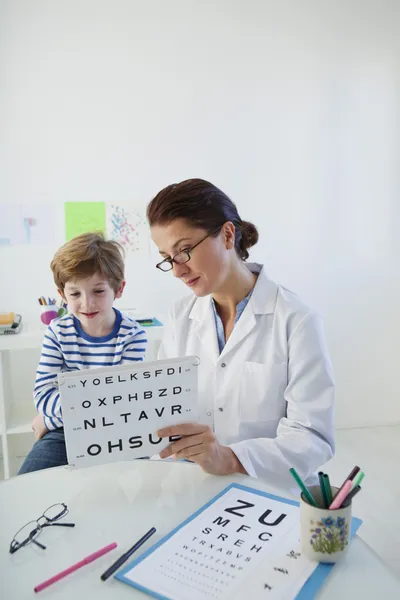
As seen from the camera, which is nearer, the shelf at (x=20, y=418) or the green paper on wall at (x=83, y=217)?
the shelf at (x=20, y=418)

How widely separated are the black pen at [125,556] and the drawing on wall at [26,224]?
2.27 meters

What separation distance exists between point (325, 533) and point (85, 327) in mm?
1256

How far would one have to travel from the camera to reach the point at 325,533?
2.62 ft

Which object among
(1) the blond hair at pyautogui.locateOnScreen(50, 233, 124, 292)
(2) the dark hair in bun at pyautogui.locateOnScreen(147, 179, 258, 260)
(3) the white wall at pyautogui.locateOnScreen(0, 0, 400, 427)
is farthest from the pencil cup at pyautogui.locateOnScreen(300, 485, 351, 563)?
(3) the white wall at pyautogui.locateOnScreen(0, 0, 400, 427)

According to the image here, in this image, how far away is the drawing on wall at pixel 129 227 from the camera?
3016 mm

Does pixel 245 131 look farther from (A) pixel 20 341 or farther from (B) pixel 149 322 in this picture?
(A) pixel 20 341

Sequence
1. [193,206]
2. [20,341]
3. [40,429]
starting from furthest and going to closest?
[20,341], [40,429], [193,206]

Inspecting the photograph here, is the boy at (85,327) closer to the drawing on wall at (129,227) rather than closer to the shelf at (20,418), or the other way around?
the shelf at (20,418)

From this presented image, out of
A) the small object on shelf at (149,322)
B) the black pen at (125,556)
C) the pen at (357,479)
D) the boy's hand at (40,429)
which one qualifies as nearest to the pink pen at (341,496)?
the pen at (357,479)

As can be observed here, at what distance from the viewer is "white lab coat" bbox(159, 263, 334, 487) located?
126 centimetres

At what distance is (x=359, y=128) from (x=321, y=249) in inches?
29.3

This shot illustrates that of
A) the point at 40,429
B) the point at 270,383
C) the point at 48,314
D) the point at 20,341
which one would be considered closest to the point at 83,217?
the point at 48,314

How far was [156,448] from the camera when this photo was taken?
3.50 ft

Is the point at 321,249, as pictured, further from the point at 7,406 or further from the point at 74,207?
the point at 7,406
